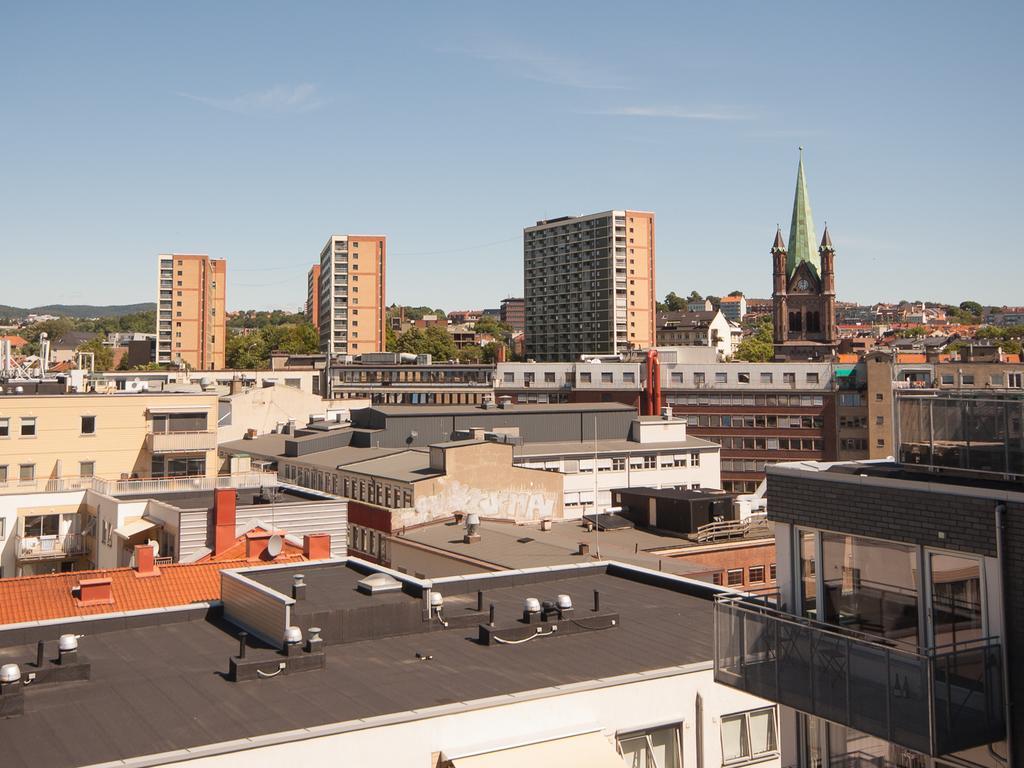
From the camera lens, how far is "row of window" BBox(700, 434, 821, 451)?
316ft

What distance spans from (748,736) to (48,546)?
2978cm

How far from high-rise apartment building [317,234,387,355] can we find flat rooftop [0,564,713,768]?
16776cm

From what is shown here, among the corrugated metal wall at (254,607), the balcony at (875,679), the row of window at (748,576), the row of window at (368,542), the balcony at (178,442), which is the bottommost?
the row of window at (748,576)

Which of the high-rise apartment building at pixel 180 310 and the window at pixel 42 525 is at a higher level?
the high-rise apartment building at pixel 180 310

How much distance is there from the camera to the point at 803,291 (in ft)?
525

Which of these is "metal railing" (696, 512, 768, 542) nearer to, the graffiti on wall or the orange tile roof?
the graffiti on wall

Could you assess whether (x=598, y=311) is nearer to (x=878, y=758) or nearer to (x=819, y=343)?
(x=819, y=343)

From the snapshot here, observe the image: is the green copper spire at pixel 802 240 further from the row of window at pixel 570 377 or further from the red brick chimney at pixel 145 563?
the red brick chimney at pixel 145 563

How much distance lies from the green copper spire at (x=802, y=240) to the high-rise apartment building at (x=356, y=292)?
7486 centimetres

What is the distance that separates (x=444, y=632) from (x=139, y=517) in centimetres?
1950

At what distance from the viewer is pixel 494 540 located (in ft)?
139

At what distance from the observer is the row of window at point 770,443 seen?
9637 cm

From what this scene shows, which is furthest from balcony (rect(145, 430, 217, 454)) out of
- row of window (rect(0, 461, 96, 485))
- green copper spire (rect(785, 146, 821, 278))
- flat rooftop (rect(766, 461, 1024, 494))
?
green copper spire (rect(785, 146, 821, 278))

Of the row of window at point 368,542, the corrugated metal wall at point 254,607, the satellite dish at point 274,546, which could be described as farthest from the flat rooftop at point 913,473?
the row of window at point 368,542
